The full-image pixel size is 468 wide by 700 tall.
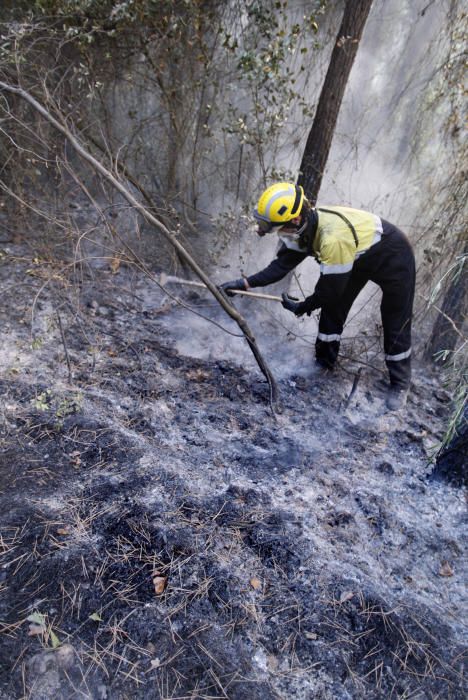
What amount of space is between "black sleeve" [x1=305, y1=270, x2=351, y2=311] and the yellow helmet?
565mm

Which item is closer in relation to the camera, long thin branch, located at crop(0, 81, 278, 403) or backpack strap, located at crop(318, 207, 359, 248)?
long thin branch, located at crop(0, 81, 278, 403)

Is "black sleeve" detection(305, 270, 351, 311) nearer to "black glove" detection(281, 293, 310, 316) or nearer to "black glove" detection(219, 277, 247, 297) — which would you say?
"black glove" detection(281, 293, 310, 316)

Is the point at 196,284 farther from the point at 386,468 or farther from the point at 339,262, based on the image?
the point at 386,468

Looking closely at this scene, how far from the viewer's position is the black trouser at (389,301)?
12.4 ft

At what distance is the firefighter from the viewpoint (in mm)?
3439

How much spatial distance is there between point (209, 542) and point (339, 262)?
7.35 feet

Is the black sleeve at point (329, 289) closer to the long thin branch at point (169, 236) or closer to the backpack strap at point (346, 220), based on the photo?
the backpack strap at point (346, 220)

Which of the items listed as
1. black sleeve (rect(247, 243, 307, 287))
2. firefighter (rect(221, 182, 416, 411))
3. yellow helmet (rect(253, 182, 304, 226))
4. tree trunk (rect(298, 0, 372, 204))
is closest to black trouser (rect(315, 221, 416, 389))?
firefighter (rect(221, 182, 416, 411))

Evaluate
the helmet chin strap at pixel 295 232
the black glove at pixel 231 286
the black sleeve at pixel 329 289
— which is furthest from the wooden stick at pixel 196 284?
the helmet chin strap at pixel 295 232

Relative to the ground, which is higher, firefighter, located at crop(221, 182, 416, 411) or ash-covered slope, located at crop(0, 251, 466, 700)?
firefighter, located at crop(221, 182, 416, 411)

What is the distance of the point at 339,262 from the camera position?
11.4 feet

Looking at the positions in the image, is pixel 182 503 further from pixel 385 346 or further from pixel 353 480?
pixel 385 346

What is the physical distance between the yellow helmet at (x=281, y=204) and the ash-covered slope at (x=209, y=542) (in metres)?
1.54

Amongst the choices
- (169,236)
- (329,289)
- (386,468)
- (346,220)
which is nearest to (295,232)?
(346,220)
